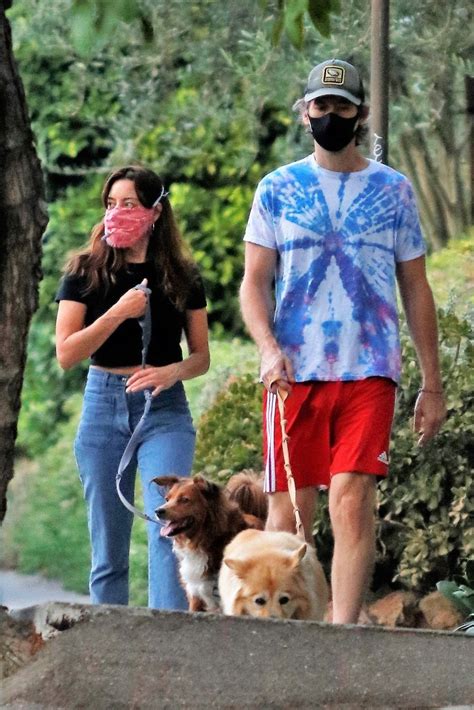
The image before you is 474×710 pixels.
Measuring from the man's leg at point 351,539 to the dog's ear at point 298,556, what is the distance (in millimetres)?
519

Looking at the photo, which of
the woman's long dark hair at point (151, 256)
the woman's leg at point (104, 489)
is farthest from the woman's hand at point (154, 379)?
the woman's long dark hair at point (151, 256)

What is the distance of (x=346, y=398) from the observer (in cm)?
560

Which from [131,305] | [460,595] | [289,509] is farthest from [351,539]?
[131,305]

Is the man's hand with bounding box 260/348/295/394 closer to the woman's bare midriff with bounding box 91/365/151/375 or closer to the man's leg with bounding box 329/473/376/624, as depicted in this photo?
the man's leg with bounding box 329/473/376/624

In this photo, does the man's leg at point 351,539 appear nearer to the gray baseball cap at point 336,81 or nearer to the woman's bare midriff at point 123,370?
the woman's bare midriff at point 123,370

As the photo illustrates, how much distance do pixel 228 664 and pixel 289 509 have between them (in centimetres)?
140

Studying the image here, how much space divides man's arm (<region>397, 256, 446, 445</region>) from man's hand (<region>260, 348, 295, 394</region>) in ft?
1.88

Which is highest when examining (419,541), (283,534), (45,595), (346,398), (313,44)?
(313,44)

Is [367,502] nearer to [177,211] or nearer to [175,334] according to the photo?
[175,334]

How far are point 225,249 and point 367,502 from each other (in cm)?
772

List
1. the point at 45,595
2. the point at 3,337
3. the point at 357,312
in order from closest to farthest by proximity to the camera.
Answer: the point at 3,337 → the point at 357,312 → the point at 45,595

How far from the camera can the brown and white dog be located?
6.09 m

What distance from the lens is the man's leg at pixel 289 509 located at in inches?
223

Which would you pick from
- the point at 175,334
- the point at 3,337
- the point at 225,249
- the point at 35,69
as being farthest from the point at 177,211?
the point at 3,337
